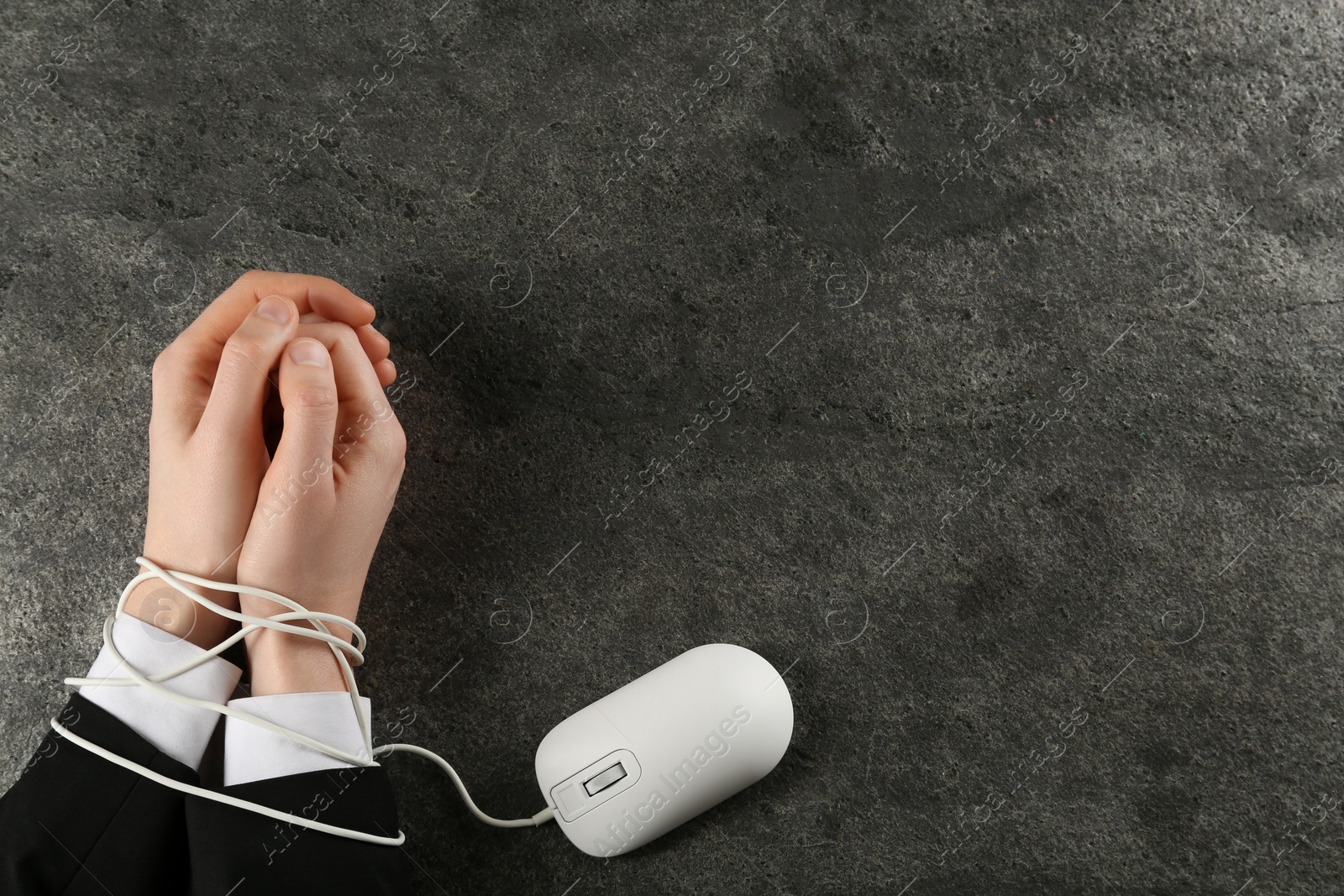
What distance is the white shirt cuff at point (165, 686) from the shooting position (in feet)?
2.75

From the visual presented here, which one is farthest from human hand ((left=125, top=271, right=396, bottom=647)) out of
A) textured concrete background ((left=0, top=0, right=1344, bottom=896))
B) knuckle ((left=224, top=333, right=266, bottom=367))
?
textured concrete background ((left=0, top=0, right=1344, bottom=896))

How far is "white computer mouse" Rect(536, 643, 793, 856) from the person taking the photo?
0.88 metres

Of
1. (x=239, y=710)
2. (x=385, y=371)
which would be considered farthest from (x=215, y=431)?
(x=239, y=710)

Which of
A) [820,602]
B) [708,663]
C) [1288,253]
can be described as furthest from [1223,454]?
[708,663]

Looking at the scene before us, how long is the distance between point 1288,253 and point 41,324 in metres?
1.61

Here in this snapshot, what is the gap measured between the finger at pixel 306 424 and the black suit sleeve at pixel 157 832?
30cm

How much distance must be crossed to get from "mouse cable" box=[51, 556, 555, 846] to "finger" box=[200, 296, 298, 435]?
177 millimetres

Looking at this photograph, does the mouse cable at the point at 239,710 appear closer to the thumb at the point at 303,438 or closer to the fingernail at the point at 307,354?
the thumb at the point at 303,438

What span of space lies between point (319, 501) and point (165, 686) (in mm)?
250

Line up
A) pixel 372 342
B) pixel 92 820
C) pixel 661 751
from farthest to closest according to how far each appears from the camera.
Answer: pixel 372 342 → pixel 661 751 → pixel 92 820

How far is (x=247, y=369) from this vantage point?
2.89 ft

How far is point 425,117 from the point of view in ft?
3.42

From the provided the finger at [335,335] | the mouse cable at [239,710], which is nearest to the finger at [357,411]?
the finger at [335,335]

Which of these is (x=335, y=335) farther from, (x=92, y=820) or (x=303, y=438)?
(x=92, y=820)
